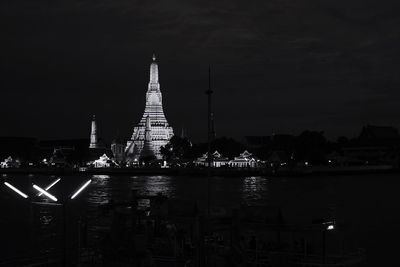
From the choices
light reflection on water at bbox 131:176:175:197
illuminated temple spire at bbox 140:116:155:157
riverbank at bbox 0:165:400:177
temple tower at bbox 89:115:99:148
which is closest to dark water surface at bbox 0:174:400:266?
light reflection on water at bbox 131:176:175:197

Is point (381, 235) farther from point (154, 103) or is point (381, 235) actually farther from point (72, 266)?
point (154, 103)

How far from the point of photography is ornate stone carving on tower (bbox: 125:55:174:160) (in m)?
160

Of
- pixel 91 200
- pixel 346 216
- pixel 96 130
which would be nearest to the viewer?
pixel 346 216

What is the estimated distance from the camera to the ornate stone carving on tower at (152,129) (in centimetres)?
15975

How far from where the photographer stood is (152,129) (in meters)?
162

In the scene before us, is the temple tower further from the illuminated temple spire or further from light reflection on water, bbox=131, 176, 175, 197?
light reflection on water, bbox=131, 176, 175, 197

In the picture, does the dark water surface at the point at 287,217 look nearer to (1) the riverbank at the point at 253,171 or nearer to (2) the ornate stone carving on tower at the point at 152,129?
(1) the riverbank at the point at 253,171

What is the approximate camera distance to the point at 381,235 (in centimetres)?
3397

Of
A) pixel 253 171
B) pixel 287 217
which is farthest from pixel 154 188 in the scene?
pixel 253 171

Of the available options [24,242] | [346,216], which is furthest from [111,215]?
[346,216]

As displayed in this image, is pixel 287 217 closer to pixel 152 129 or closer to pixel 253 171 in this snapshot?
pixel 253 171

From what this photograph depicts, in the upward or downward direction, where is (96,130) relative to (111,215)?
upward

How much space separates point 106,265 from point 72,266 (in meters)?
1.80

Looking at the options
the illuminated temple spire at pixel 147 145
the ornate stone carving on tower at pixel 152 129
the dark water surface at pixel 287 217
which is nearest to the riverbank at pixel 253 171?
the illuminated temple spire at pixel 147 145
